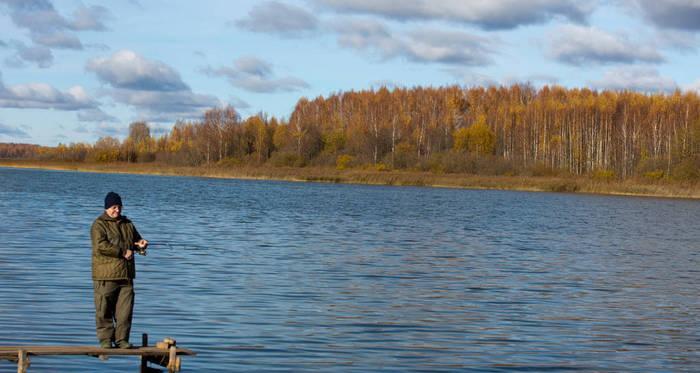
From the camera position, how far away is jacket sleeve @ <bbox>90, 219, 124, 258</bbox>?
11.7 metres

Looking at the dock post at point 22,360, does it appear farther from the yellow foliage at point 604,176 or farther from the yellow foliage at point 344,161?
the yellow foliage at point 344,161

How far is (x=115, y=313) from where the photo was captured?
1207cm

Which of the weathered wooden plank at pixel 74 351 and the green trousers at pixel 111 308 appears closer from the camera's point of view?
the weathered wooden plank at pixel 74 351

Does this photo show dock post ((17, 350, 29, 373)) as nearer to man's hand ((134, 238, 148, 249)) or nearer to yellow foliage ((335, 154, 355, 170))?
man's hand ((134, 238, 148, 249))

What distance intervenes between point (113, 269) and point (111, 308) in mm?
597

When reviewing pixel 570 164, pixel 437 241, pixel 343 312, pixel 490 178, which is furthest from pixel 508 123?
pixel 343 312

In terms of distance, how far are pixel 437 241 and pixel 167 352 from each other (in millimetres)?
24538

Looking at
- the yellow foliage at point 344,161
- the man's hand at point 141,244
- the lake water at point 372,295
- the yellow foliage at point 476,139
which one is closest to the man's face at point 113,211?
the man's hand at point 141,244

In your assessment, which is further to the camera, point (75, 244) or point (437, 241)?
point (437, 241)

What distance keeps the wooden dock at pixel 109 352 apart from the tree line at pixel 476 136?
82445 mm

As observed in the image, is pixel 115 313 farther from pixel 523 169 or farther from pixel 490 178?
pixel 523 169

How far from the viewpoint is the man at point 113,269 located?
38.4ft

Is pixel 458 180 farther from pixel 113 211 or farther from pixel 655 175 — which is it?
pixel 113 211

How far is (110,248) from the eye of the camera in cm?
1166
